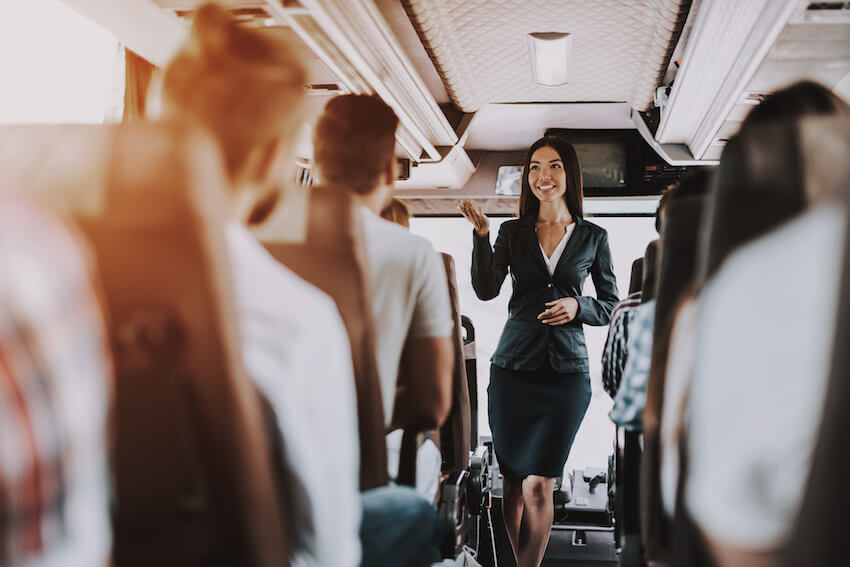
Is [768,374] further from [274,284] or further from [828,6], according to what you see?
[828,6]

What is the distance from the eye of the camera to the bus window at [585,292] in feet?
16.0

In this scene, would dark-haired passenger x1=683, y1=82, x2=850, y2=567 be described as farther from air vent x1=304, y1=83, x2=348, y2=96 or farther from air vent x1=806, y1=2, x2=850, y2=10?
air vent x1=304, y1=83, x2=348, y2=96

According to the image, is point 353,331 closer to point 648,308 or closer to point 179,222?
point 179,222

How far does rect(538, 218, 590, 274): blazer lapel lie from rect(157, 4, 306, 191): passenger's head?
2014mm

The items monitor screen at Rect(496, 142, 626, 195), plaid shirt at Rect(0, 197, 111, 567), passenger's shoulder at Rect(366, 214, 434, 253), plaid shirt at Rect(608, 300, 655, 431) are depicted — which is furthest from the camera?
monitor screen at Rect(496, 142, 626, 195)

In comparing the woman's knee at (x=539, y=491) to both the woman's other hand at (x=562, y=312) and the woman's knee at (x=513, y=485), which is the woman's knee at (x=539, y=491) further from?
the woman's other hand at (x=562, y=312)

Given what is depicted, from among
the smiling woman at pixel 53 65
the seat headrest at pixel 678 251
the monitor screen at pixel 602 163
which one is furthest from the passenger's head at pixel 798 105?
the monitor screen at pixel 602 163

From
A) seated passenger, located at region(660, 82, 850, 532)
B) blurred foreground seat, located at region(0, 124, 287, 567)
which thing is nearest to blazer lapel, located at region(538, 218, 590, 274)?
seated passenger, located at region(660, 82, 850, 532)

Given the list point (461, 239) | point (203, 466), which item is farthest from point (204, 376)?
point (461, 239)

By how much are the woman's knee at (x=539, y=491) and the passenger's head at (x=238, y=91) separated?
2.27 metres

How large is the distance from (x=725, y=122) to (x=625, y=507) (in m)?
2.17

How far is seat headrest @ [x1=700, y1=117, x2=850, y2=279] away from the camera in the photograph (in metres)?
0.86

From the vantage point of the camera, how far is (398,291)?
1.38 metres

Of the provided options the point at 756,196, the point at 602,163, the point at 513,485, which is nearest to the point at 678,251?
the point at 756,196
